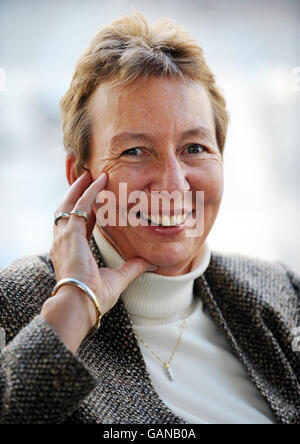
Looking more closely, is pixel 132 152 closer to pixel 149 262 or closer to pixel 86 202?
pixel 86 202

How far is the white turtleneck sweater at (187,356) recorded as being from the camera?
1303mm

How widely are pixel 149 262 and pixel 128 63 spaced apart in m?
0.52

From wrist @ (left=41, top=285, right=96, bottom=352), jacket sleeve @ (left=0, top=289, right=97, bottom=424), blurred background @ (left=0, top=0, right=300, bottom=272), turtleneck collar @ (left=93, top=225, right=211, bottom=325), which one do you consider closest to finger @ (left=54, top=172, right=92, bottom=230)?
turtleneck collar @ (left=93, top=225, right=211, bottom=325)

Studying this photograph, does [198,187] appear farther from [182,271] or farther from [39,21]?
[39,21]

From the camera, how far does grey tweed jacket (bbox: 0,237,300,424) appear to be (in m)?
0.96

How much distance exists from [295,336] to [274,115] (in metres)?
1.67

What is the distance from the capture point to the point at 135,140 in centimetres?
128

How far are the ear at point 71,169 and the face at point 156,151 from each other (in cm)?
8

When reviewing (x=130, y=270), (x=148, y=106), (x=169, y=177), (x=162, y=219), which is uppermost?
(x=148, y=106)

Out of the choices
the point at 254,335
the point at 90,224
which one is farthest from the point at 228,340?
the point at 90,224

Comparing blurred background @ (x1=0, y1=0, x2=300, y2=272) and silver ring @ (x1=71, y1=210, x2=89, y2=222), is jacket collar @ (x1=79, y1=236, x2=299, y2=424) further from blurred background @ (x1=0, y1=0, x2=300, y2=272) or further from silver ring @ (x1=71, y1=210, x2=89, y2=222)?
blurred background @ (x1=0, y1=0, x2=300, y2=272)

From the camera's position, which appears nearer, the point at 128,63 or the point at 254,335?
the point at 128,63

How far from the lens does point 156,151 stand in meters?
1.28
